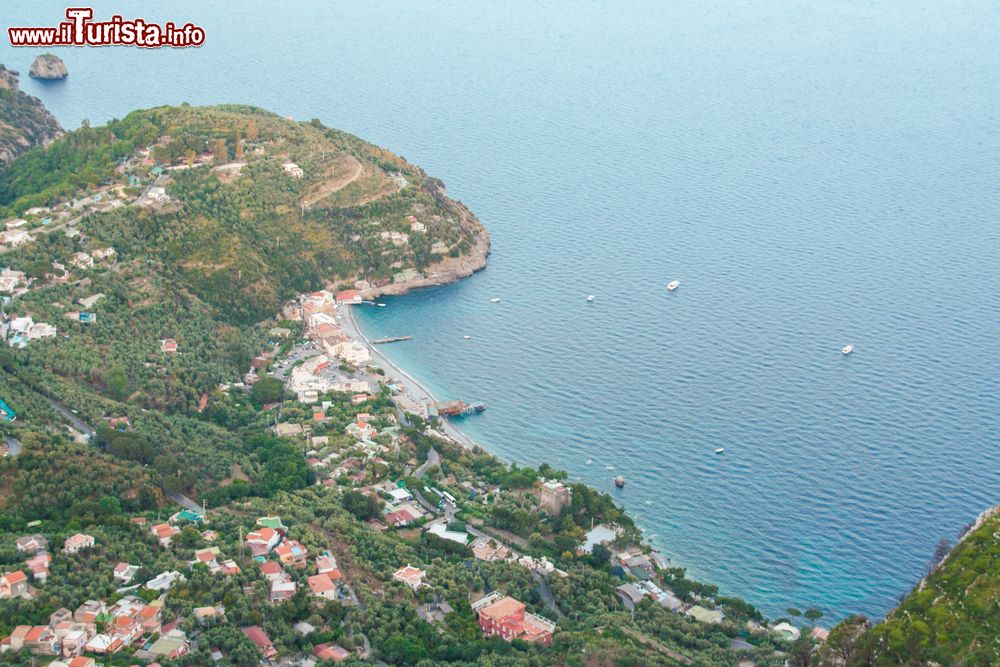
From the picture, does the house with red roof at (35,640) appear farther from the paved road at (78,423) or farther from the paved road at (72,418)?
the paved road at (72,418)

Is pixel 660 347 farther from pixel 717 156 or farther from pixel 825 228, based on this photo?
pixel 717 156

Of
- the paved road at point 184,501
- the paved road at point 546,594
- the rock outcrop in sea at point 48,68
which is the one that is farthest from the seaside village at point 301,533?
the rock outcrop in sea at point 48,68

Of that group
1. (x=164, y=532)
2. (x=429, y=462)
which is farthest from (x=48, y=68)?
(x=164, y=532)

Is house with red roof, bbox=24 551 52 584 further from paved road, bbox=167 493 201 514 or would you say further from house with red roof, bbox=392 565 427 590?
house with red roof, bbox=392 565 427 590

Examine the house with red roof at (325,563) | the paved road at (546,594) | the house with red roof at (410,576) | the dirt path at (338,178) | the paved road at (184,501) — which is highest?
the dirt path at (338,178)

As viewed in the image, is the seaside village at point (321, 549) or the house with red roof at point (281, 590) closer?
the seaside village at point (321, 549)

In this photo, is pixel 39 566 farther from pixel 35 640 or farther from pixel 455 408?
pixel 455 408
